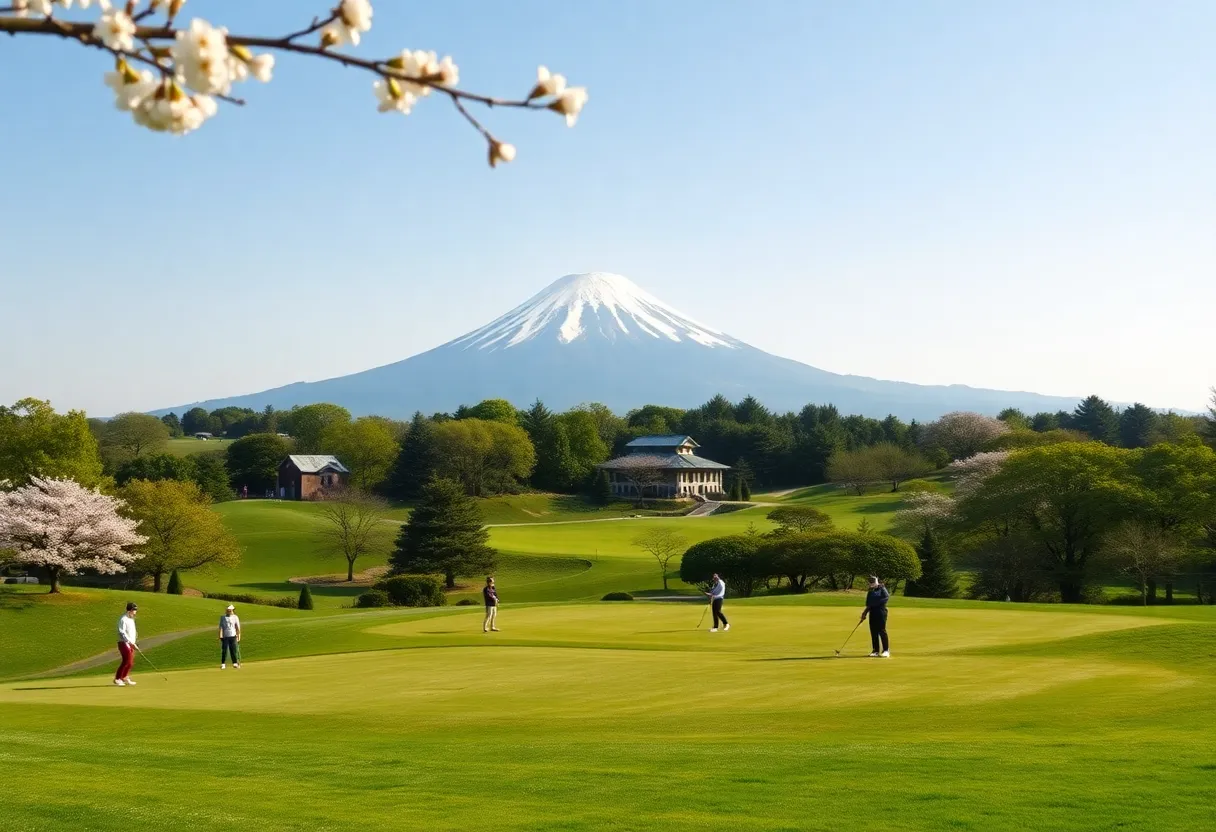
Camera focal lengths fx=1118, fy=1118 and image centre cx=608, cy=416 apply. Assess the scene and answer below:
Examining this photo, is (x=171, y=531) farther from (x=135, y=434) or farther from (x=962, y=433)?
(x=962, y=433)

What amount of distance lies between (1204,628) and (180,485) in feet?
185

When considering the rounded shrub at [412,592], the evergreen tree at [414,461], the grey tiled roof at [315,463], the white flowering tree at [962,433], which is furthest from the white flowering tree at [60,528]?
the white flowering tree at [962,433]

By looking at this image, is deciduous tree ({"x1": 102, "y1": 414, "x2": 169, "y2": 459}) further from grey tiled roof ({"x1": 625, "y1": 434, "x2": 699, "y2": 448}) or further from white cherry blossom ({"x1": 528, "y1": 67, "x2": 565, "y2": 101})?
white cherry blossom ({"x1": 528, "y1": 67, "x2": 565, "y2": 101})

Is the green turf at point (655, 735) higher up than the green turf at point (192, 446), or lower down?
lower down

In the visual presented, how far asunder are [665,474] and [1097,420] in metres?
52.3

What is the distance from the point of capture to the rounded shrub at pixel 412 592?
5628 centimetres

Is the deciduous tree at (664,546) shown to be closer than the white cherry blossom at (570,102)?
No

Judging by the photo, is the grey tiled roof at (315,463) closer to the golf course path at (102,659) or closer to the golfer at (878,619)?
the golf course path at (102,659)

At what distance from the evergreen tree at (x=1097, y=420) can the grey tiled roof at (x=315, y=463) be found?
84235mm

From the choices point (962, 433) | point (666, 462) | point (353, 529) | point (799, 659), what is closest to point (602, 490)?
point (666, 462)

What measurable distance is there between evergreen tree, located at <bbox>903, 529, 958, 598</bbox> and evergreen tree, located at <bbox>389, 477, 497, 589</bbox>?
2769 centimetres

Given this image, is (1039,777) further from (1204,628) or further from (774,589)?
(774,589)

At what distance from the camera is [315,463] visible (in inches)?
4601

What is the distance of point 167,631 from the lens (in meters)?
40.9
